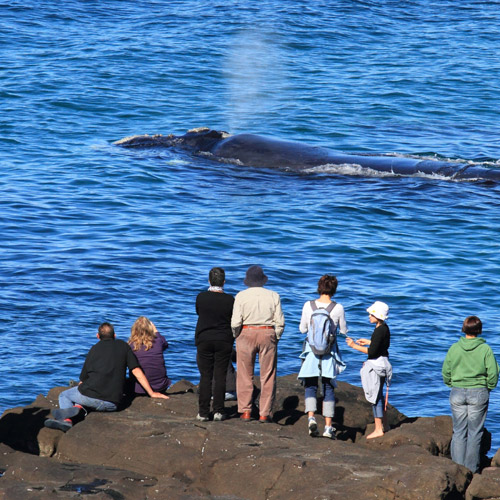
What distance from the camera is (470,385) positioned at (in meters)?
11.1

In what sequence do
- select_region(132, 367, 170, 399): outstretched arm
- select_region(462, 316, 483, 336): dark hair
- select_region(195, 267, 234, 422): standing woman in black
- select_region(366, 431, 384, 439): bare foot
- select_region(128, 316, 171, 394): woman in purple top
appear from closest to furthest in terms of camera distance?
select_region(462, 316, 483, 336): dark hair < select_region(195, 267, 234, 422): standing woman in black < select_region(366, 431, 384, 439): bare foot < select_region(132, 367, 170, 399): outstretched arm < select_region(128, 316, 171, 394): woman in purple top

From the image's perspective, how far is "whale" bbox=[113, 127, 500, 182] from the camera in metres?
27.4

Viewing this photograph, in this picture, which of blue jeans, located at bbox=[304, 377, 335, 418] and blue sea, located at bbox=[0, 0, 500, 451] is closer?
blue jeans, located at bbox=[304, 377, 335, 418]

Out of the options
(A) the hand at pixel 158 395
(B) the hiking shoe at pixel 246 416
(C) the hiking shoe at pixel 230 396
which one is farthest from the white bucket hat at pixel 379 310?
(A) the hand at pixel 158 395

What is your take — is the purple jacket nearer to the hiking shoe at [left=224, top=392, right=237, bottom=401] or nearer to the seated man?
the seated man

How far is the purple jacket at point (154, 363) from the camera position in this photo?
1265 centimetres

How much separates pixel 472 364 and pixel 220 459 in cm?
317

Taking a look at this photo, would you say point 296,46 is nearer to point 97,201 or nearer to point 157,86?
point 157,86

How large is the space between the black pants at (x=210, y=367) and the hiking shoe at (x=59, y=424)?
5.45 feet

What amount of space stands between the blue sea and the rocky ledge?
7.59ft

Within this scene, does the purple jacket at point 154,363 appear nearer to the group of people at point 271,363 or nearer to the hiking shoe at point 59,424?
the group of people at point 271,363

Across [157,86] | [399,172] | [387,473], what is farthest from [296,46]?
[387,473]

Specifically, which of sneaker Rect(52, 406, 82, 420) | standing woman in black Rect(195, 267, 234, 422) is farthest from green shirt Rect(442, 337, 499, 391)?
sneaker Rect(52, 406, 82, 420)

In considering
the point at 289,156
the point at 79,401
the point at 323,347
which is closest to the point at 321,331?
the point at 323,347
